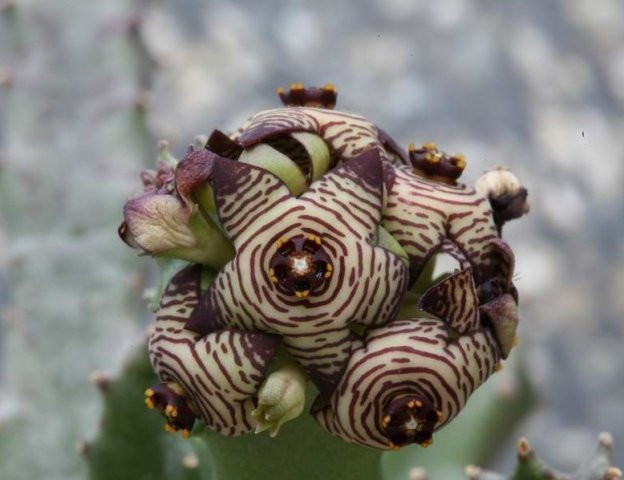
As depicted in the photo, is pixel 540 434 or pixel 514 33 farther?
pixel 514 33

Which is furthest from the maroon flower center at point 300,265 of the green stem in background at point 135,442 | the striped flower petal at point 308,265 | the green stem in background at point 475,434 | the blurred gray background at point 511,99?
the blurred gray background at point 511,99

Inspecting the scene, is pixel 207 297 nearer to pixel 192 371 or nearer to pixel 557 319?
pixel 192 371

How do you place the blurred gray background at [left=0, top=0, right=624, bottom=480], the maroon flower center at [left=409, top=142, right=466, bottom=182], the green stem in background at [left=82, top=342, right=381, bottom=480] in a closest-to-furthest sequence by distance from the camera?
the maroon flower center at [left=409, top=142, right=466, bottom=182]
the green stem in background at [left=82, top=342, right=381, bottom=480]
the blurred gray background at [left=0, top=0, right=624, bottom=480]

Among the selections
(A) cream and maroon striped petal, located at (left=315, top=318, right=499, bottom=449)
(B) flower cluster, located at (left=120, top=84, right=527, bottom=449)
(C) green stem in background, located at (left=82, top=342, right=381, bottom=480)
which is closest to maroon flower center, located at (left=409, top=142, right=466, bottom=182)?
(B) flower cluster, located at (left=120, top=84, right=527, bottom=449)

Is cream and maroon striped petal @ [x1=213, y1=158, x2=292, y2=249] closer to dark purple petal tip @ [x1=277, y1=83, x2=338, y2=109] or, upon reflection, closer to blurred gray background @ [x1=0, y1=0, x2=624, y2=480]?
dark purple petal tip @ [x1=277, y1=83, x2=338, y2=109]

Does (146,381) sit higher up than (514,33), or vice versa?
(514,33)

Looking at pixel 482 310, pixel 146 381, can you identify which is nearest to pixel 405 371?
pixel 482 310

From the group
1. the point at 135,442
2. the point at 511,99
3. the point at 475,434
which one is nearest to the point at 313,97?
the point at 135,442
